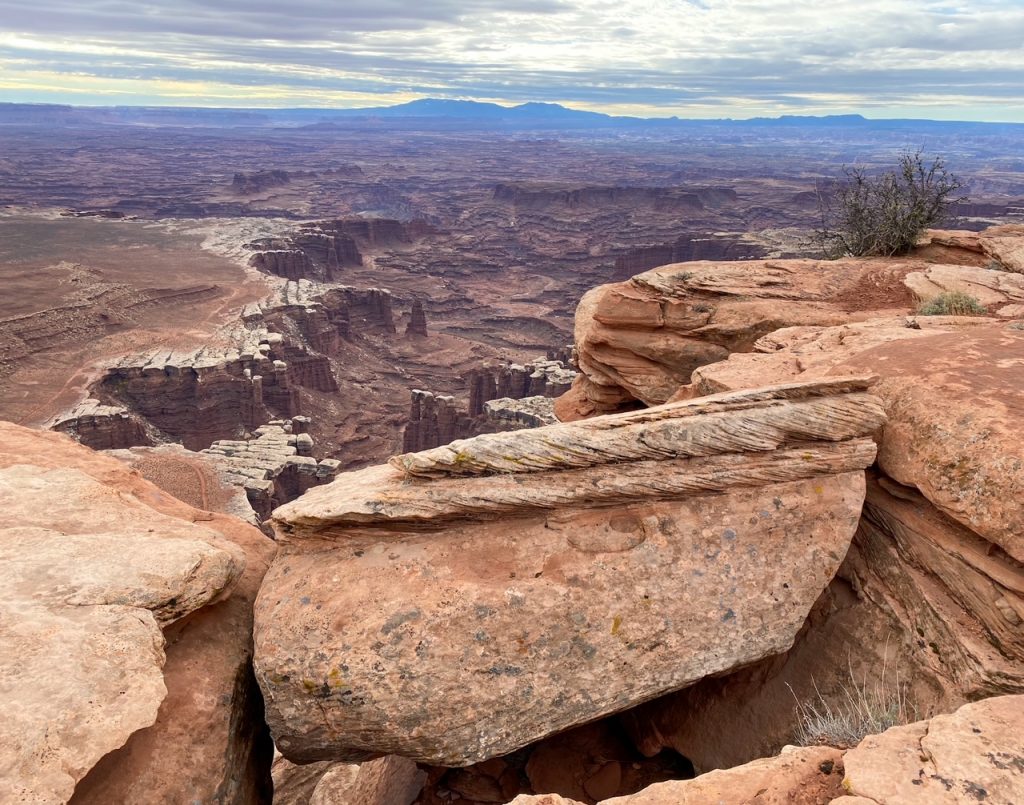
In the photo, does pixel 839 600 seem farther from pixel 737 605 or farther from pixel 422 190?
pixel 422 190

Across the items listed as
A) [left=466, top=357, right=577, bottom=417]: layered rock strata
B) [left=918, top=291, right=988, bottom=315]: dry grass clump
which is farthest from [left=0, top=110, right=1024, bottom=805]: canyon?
[left=466, top=357, right=577, bottom=417]: layered rock strata

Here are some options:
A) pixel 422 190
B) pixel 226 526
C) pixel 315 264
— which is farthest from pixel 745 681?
pixel 422 190

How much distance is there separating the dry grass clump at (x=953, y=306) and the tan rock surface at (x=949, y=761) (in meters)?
6.80

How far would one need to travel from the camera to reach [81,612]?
4684 millimetres

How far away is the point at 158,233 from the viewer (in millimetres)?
90125

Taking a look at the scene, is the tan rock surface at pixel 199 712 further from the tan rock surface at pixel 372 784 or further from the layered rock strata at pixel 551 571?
the tan rock surface at pixel 372 784

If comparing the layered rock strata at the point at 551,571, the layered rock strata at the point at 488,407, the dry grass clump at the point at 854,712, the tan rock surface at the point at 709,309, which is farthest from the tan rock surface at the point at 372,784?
the layered rock strata at the point at 488,407

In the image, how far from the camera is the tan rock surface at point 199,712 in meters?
4.52

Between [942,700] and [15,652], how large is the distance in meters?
6.26

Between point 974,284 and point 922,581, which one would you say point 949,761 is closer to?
point 922,581

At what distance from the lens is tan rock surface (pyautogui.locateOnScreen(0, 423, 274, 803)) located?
4.52m

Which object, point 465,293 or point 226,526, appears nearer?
Result: point 226,526

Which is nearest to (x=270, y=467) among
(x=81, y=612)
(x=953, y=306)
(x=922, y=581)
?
(x=81, y=612)

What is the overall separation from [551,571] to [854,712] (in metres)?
2.43
